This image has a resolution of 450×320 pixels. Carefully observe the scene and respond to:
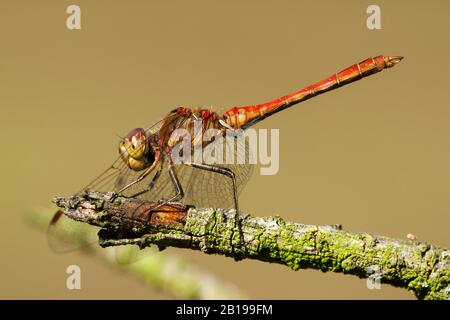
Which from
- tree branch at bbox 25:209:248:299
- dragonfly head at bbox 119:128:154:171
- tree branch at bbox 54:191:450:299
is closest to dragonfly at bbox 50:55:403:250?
dragonfly head at bbox 119:128:154:171

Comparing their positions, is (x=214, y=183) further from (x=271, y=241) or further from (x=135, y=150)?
(x=271, y=241)

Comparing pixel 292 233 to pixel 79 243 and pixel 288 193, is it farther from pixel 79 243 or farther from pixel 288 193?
pixel 288 193

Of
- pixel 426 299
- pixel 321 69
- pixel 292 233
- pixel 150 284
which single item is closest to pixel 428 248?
pixel 426 299

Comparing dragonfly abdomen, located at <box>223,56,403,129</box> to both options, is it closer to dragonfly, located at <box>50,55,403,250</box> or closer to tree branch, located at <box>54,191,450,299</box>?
dragonfly, located at <box>50,55,403,250</box>

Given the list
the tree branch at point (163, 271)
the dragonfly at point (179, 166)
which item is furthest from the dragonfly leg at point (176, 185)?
the tree branch at point (163, 271)

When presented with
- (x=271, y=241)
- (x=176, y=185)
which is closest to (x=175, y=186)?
(x=176, y=185)

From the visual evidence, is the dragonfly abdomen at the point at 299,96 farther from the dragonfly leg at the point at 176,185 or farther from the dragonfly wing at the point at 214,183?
the dragonfly leg at the point at 176,185

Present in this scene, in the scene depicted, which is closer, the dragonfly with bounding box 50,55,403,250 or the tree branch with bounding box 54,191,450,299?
the tree branch with bounding box 54,191,450,299
